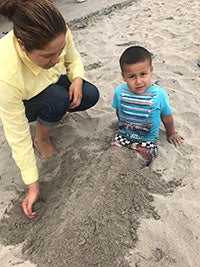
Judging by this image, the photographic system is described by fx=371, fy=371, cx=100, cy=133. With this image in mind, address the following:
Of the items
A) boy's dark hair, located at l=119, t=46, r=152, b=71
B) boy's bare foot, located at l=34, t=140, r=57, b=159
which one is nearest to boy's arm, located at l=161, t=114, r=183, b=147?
boy's dark hair, located at l=119, t=46, r=152, b=71

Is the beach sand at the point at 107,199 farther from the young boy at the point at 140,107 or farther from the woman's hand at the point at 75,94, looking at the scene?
the woman's hand at the point at 75,94

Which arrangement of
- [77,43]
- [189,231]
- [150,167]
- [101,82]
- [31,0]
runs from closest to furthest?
[31,0]
[189,231]
[150,167]
[101,82]
[77,43]

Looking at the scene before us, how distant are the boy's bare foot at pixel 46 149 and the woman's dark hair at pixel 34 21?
897mm

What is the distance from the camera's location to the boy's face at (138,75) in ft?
7.06

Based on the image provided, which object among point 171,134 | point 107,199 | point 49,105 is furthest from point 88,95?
point 107,199

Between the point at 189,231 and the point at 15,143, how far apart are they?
0.98 meters

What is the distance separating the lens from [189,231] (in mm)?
1818

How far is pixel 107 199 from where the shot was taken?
1.88m

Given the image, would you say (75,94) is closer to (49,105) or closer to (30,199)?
(49,105)

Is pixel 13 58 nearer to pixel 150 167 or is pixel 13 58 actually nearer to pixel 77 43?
pixel 150 167

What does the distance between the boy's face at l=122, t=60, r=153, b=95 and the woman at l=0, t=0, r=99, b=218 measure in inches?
13.0

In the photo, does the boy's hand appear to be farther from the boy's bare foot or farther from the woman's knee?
the boy's bare foot

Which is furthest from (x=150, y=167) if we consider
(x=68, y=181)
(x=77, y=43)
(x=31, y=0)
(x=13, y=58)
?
(x=77, y=43)

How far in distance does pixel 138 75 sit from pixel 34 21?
0.79 metres
